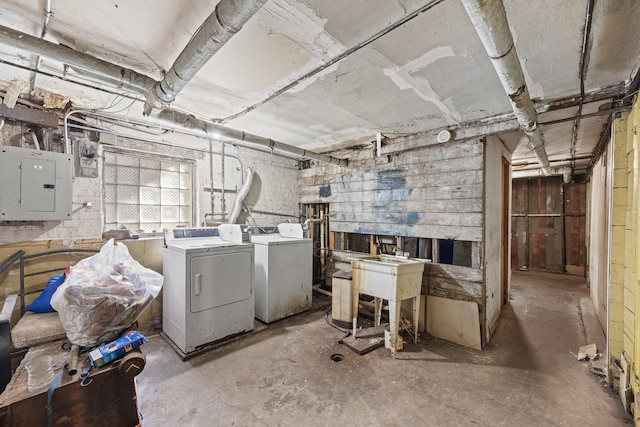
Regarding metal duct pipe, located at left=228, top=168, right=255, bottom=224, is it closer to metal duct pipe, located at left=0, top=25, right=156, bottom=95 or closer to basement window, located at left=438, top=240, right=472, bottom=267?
metal duct pipe, located at left=0, top=25, right=156, bottom=95

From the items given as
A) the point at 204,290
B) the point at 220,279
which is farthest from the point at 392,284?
the point at 204,290

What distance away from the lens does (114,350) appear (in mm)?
1386

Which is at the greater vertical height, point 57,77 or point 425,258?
point 57,77

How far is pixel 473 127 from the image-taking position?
121 inches

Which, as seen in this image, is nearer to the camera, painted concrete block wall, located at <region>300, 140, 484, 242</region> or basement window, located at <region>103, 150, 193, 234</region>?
painted concrete block wall, located at <region>300, 140, 484, 242</region>

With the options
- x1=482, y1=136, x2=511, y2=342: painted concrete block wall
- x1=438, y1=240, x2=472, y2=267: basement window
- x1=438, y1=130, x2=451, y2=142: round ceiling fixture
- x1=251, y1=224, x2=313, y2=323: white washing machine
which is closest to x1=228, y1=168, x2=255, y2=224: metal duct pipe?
x1=251, y1=224, x2=313, y2=323: white washing machine

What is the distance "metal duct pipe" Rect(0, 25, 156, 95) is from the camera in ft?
4.72

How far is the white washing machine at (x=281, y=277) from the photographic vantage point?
342 centimetres

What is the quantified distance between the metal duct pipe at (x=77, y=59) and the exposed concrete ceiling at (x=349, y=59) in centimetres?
9

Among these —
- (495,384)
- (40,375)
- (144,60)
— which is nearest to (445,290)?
(495,384)

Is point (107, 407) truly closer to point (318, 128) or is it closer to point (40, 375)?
point (40, 375)

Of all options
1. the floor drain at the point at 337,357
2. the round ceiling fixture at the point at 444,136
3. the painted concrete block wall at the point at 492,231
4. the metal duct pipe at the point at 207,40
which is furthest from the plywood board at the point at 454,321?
the metal duct pipe at the point at 207,40

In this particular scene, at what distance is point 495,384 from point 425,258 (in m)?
1.46

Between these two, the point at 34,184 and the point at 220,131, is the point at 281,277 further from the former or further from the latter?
the point at 34,184
